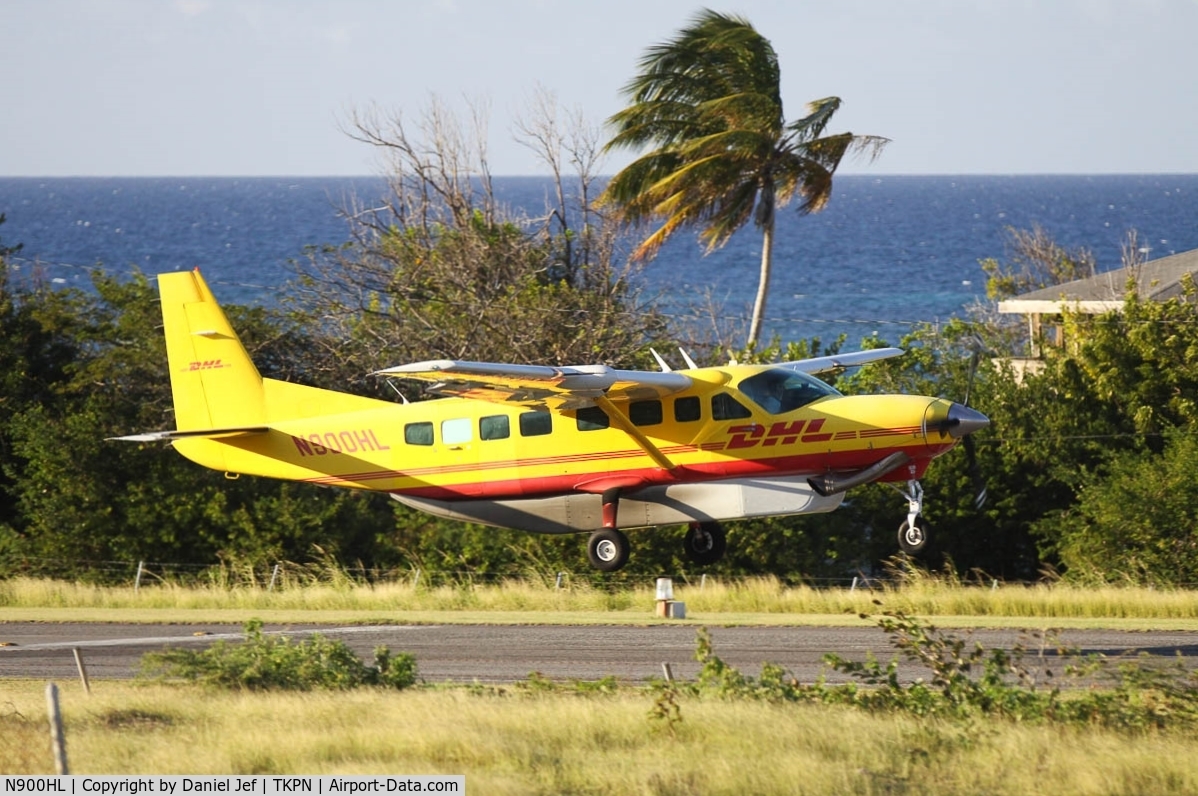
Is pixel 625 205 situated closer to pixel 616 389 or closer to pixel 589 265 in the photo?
pixel 589 265

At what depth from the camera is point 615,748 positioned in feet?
51.5

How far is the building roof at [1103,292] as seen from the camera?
142ft

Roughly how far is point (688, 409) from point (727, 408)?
620mm

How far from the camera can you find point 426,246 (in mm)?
46938

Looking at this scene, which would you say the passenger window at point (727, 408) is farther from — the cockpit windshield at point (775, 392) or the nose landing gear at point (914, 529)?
the nose landing gear at point (914, 529)

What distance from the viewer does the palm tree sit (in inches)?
1655

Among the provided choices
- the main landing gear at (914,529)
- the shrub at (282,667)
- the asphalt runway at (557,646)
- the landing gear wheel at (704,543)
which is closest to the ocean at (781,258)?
the asphalt runway at (557,646)

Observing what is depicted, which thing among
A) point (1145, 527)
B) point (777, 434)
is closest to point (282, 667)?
point (777, 434)

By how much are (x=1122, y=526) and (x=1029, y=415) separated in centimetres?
513

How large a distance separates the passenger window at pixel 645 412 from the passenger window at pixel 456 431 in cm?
263

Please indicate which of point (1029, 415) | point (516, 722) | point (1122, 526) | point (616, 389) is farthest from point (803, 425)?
point (1029, 415)

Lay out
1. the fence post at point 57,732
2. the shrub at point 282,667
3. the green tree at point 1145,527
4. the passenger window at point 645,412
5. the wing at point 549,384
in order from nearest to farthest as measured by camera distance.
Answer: the fence post at point 57,732 < the shrub at point 282,667 < the wing at point 549,384 < the passenger window at point 645,412 < the green tree at point 1145,527

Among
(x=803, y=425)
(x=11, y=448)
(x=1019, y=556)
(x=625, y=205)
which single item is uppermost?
(x=625, y=205)
